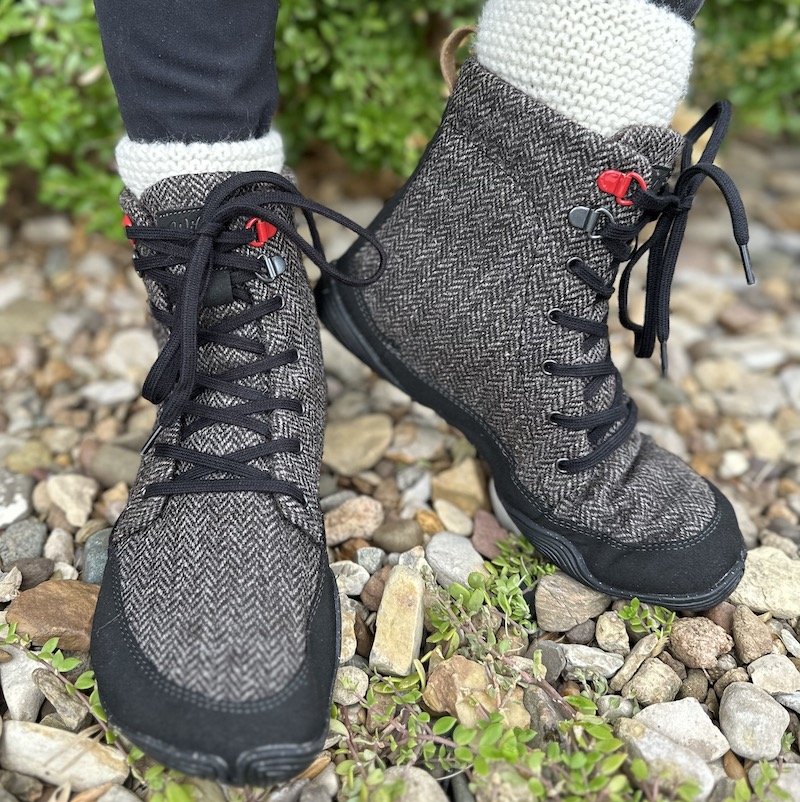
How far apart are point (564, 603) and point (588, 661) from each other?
10 cm

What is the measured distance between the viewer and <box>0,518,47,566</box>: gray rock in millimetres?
1366

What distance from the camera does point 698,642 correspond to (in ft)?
4.17

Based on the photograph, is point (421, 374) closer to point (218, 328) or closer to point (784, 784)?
point (218, 328)

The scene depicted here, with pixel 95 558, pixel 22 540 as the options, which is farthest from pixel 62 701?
pixel 22 540

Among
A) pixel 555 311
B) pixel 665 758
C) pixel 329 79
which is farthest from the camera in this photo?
pixel 329 79

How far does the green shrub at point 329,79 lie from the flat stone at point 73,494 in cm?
88

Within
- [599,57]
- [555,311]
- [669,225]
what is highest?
[599,57]

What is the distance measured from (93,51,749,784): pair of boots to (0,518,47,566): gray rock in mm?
249

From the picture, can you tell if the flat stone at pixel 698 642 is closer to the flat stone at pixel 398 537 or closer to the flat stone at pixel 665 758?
the flat stone at pixel 665 758

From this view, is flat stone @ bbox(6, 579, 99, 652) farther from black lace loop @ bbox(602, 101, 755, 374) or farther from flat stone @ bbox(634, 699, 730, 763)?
black lace loop @ bbox(602, 101, 755, 374)

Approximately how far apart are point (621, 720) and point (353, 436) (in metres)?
0.78

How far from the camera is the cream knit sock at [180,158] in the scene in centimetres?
123

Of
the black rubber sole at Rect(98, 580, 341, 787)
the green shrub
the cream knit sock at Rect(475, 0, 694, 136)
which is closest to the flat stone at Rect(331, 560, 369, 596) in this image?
the black rubber sole at Rect(98, 580, 341, 787)

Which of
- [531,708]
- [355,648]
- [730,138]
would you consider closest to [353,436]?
[355,648]
